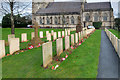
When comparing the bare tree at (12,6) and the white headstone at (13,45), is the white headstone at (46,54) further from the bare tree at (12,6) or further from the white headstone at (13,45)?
the bare tree at (12,6)

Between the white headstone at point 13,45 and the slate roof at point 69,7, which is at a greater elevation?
the slate roof at point 69,7

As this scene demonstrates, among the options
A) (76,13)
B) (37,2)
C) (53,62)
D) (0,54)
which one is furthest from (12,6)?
(37,2)

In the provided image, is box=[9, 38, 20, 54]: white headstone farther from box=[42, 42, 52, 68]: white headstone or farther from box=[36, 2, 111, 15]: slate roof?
box=[36, 2, 111, 15]: slate roof

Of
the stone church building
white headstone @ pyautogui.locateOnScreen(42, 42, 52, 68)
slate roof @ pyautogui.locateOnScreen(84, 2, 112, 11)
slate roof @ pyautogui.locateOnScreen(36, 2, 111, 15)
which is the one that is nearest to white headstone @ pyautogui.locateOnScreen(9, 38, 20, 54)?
white headstone @ pyautogui.locateOnScreen(42, 42, 52, 68)

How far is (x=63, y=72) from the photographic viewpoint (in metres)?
6.06

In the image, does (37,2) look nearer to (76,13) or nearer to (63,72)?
(76,13)

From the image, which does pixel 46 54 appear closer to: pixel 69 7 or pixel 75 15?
pixel 75 15

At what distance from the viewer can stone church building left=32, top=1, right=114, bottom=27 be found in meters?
64.5

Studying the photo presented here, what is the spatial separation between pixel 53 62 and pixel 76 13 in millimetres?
58362

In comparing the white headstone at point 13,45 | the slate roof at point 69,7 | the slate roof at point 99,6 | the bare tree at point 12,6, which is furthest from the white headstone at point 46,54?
the slate roof at point 99,6

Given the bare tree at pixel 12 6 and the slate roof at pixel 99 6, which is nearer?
the bare tree at pixel 12 6

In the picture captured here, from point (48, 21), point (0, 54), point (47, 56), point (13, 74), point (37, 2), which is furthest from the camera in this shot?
point (37, 2)

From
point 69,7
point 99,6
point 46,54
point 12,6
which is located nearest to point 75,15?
point 69,7

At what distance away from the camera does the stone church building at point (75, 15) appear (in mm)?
64500
